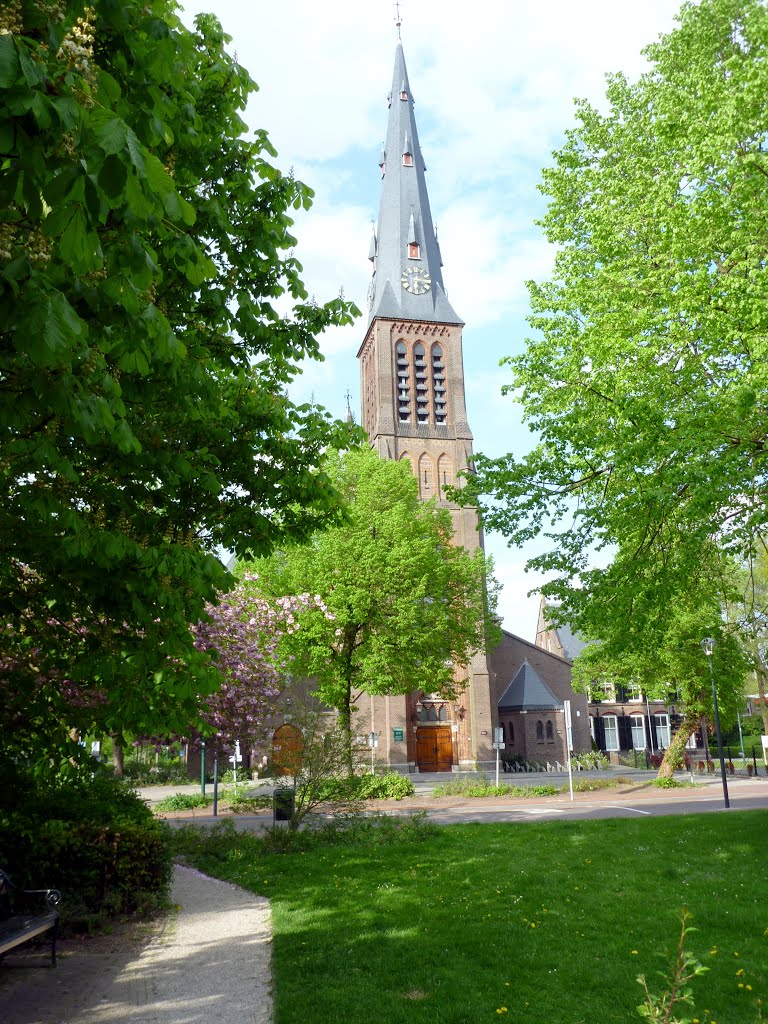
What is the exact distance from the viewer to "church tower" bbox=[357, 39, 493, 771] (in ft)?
145

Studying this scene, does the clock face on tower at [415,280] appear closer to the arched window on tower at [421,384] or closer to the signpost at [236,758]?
the arched window on tower at [421,384]

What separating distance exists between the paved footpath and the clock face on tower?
162ft

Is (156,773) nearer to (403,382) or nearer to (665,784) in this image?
(665,784)

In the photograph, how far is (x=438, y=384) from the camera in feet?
173

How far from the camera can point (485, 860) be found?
12406 millimetres

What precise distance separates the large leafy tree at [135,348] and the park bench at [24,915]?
2.01 meters

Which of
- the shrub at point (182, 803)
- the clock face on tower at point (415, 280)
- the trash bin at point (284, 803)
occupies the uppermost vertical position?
the clock face on tower at point (415, 280)

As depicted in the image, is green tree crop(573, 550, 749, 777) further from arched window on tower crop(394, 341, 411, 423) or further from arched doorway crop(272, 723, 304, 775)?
arched window on tower crop(394, 341, 411, 423)

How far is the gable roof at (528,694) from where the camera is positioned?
4800 cm

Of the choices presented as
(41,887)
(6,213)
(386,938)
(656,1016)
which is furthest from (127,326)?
(41,887)

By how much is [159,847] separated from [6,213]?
904 cm

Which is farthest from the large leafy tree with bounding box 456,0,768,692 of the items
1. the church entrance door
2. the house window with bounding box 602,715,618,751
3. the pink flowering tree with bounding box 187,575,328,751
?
the house window with bounding box 602,715,618,751

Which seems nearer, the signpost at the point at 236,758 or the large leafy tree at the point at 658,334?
the large leafy tree at the point at 658,334

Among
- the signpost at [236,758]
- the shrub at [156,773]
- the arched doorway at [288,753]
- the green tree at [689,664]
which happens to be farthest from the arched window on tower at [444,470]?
the arched doorway at [288,753]
